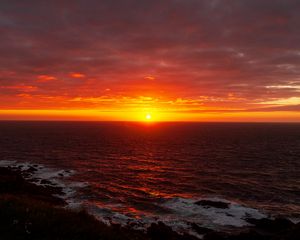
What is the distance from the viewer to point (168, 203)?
35.4m

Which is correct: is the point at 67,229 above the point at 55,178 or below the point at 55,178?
above

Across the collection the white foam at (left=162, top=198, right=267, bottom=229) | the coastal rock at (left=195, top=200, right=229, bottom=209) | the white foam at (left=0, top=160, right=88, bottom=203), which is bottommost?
the white foam at (left=162, top=198, right=267, bottom=229)

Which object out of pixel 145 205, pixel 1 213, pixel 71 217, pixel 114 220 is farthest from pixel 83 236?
pixel 145 205

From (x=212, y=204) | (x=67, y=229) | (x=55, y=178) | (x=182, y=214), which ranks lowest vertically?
(x=182, y=214)

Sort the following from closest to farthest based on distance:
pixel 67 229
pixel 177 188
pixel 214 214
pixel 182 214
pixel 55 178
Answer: pixel 67 229 < pixel 214 214 < pixel 182 214 < pixel 177 188 < pixel 55 178

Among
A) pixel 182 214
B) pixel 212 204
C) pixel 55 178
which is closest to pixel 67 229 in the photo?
pixel 182 214

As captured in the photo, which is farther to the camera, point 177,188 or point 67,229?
point 177,188

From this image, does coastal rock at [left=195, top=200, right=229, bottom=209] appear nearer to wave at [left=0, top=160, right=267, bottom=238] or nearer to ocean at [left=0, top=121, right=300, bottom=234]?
wave at [left=0, top=160, right=267, bottom=238]

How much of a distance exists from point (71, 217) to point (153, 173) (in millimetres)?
39259

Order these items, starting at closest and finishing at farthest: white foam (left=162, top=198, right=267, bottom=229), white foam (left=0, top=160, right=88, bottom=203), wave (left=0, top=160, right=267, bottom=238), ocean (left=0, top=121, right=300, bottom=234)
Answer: wave (left=0, top=160, right=267, bottom=238), white foam (left=162, top=198, right=267, bottom=229), ocean (left=0, top=121, right=300, bottom=234), white foam (left=0, top=160, right=88, bottom=203)

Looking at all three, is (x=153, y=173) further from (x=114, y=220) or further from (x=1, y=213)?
(x=1, y=213)

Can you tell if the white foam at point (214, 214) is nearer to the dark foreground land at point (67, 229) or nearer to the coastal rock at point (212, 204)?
the coastal rock at point (212, 204)

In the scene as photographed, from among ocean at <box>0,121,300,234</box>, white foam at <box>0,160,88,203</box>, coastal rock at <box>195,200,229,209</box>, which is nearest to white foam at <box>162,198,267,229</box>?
ocean at <box>0,121,300,234</box>

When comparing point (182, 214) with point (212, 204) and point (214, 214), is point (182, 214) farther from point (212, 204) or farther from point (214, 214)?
point (212, 204)
